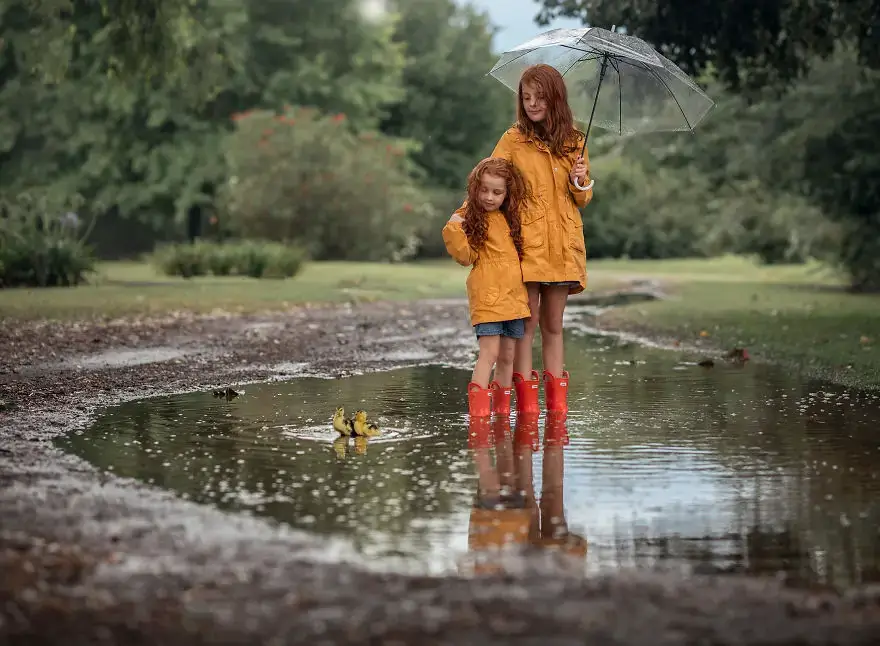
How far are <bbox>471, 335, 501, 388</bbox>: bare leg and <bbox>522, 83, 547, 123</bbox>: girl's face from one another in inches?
54.9

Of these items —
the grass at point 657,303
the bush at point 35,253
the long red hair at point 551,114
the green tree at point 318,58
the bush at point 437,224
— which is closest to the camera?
the long red hair at point 551,114

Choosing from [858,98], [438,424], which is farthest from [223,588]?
[858,98]

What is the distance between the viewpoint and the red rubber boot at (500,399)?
9.56m

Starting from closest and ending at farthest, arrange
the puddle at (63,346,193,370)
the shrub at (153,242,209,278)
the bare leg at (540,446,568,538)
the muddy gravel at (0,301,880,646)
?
the muddy gravel at (0,301,880,646), the bare leg at (540,446,568,538), the puddle at (63,346,193,370), the shrub at (153,242,209,278)

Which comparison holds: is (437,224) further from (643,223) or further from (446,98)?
(446,98)

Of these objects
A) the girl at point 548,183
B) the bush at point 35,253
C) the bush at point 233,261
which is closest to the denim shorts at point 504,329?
the girl at point 548,183

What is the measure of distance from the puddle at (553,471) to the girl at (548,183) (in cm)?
90

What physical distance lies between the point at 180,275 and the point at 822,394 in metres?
22.7

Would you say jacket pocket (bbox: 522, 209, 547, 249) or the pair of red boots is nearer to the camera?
jacket pocket (bbox: 522, 209, 547, 249)

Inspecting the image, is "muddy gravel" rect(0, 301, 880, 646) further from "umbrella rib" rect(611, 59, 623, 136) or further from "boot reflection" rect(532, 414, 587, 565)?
"umbrella rib" rect(611, 59, 623, 136)

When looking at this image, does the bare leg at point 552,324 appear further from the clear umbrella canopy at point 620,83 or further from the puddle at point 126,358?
the puddle at point 126,358

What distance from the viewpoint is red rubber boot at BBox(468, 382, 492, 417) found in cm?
933

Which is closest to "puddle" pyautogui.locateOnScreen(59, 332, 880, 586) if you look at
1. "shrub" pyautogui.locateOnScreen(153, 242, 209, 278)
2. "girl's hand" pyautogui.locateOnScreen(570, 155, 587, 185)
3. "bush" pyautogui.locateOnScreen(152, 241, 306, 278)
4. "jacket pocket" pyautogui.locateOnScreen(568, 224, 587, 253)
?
"jacket pocket" pyautogui.locateOnScreen(568, 224, 587, 253)

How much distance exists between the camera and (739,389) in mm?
11281
